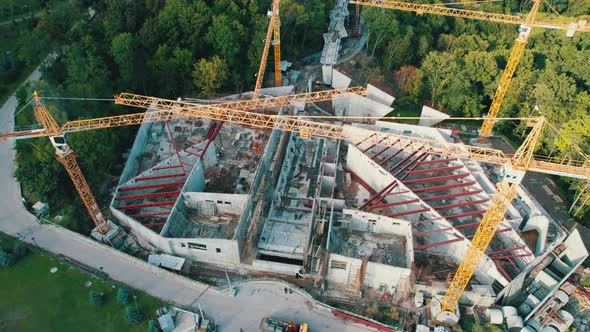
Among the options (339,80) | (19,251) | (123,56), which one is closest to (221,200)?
(19,251)

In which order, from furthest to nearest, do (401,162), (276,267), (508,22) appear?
(508,22) → (401,162) → (276,267)

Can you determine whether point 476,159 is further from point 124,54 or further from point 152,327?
point 124,54

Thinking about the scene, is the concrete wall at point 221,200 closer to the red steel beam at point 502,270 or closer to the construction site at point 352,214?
the construction site at point 352,214

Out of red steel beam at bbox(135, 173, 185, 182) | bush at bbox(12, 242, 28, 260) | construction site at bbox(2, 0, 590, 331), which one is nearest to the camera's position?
bush at bbox(12, 242, 28, 260)

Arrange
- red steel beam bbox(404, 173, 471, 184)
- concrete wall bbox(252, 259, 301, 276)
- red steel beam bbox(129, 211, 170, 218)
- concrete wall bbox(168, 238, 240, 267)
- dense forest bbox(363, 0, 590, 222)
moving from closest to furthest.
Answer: concrete wall bbox(168, 238, 240, 267), concrete wall bbox(252, 259, 301, 276), red steel beam bbox(129, 211, 170, 218), red steel beam bbox(404, 173, 471, 184), dense forest bbox(363, 0, 590, 222)

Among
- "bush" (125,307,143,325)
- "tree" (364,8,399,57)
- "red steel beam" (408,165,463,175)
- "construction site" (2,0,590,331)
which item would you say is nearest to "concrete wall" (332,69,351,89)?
"construction site" (2,0,590,331)

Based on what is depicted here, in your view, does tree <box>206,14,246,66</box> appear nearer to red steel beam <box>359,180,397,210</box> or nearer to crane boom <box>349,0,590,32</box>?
crane boom <box>349,0,590,32</box>

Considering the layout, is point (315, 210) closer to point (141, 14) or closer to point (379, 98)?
point (379, 98)
